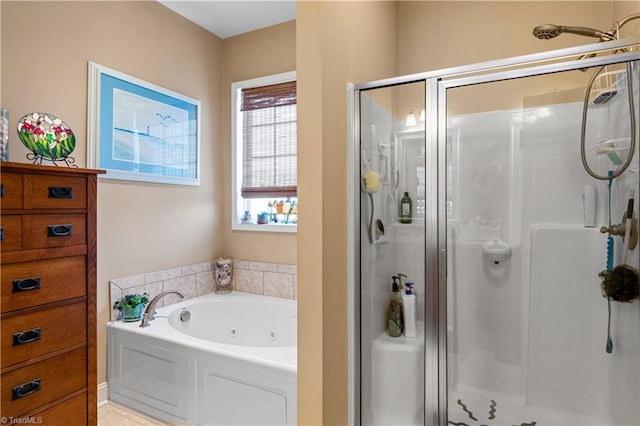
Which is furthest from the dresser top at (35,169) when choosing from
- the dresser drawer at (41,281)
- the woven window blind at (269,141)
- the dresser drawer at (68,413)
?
the woven window blind at (269,141)

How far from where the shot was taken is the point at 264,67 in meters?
3.17

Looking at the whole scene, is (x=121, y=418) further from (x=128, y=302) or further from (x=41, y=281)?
(x=41, y=281)

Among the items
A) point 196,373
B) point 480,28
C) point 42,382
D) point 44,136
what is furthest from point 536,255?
point 44,136

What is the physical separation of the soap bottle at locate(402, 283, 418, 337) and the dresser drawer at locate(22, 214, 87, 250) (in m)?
1.58

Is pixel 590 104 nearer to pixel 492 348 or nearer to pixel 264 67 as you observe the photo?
pixel 492 348

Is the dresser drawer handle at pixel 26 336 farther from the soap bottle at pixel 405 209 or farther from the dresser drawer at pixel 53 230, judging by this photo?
the soap bottle at pixel 405 209

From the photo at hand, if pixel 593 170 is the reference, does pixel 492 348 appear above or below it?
below

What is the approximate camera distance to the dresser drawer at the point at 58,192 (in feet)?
5.00

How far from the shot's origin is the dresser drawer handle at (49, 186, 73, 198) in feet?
5.17

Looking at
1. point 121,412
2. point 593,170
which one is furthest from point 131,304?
point 593,170

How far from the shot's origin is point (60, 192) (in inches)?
63.2

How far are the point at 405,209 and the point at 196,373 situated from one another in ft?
4.94

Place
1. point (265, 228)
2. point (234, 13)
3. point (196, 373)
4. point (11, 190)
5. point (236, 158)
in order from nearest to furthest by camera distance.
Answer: point (11, 190), point (196, 373), point (234, 13), point (265, 228), point (236, 158)

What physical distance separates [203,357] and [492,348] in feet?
5.00
